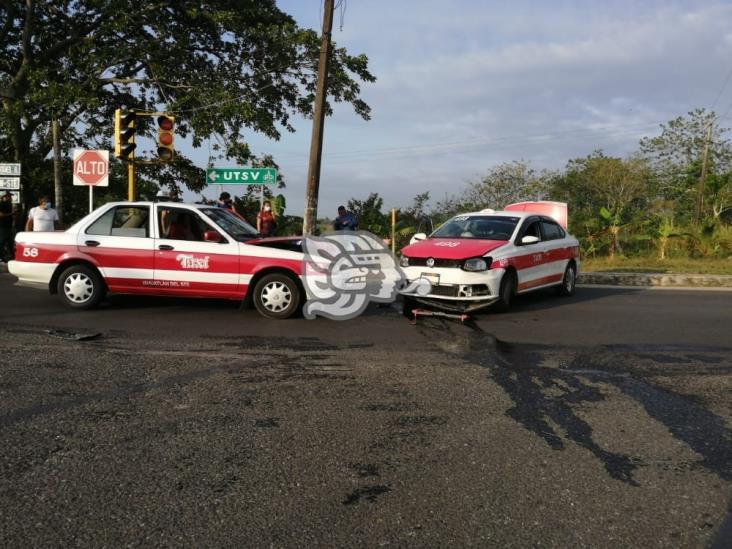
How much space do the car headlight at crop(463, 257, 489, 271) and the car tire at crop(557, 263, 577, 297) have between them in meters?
3.27

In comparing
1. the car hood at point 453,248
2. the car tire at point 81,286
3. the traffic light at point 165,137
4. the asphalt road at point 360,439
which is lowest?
the asphalt road at point 360,439

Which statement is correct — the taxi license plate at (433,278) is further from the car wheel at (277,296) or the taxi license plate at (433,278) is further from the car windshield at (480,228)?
the car wheel at (277,296)

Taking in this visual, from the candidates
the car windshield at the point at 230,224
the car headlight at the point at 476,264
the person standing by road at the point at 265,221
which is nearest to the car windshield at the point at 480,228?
the car headlight at the point at 476,264

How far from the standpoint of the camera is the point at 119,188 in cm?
2608

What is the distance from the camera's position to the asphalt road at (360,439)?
314cm

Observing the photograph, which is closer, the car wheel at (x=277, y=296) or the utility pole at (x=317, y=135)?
the car wheel at (x=277, y=296)

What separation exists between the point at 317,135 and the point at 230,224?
740 centimetres

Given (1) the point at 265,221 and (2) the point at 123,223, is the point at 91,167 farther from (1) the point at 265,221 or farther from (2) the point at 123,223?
(2) the point at 123,223

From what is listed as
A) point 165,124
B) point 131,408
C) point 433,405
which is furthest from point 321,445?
point 165,124

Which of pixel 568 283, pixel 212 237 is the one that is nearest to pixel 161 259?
pixel 212 237

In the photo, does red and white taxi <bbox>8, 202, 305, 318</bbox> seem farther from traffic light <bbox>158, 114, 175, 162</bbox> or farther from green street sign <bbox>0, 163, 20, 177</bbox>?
green street sign <bbox>0, 163, 20, 177</bbox>

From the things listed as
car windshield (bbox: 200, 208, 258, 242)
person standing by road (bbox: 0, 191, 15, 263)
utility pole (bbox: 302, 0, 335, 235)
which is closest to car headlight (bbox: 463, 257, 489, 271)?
car windshield (bbox: 200, 208, 258, 242)

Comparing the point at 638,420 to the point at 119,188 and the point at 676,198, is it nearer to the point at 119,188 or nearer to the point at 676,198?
the point at 119,188

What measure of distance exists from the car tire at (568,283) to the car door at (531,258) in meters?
1.05
